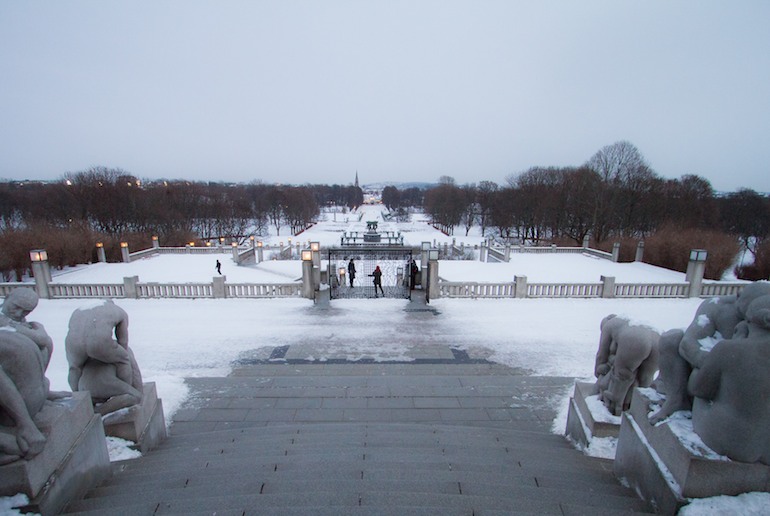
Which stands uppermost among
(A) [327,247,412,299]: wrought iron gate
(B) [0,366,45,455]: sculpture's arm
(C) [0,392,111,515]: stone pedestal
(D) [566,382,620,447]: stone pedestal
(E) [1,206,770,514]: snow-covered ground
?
(B) [0,366,45,455]: sculpture's arm

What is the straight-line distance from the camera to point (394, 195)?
121m

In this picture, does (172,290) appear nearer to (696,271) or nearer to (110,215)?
(696,271)

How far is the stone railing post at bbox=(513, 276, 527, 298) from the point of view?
501 inches

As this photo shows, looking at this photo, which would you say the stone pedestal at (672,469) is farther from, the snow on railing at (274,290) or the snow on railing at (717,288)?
the snow on railing at (717,288)

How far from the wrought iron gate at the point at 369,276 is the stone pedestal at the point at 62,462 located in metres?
9.88

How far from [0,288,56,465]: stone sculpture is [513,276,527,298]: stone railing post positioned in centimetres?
1232

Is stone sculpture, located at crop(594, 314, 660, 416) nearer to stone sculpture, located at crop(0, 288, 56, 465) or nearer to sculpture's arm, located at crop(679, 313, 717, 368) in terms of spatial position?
sculpture's arm, located at crop(679, 313, 717, 368)

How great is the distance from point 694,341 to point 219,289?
12.9 meters

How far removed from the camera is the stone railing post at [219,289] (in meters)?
12.5

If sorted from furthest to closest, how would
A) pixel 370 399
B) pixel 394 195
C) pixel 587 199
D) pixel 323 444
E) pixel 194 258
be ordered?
1. pixel 394 195
2. pixel 587 199
3. pixel 194 258
4. pixel 370 399
5. pixel 323 444

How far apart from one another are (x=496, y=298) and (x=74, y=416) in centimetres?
1195

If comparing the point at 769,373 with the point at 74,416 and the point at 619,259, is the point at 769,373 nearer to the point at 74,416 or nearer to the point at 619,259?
the point at 74,416

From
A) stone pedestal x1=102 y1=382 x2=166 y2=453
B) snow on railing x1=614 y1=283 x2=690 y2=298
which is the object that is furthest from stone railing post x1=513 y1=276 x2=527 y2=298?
stone pedestal x1=102 y1=382 x2=166 y2=453

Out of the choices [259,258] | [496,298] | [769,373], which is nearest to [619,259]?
[496,298]
